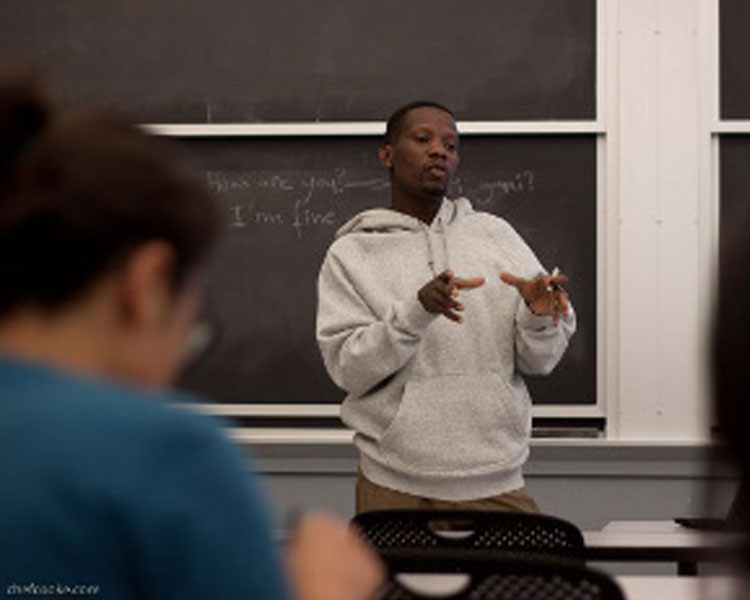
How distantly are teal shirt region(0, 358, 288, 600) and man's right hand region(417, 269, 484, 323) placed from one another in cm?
200

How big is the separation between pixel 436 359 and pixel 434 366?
0.05 ft

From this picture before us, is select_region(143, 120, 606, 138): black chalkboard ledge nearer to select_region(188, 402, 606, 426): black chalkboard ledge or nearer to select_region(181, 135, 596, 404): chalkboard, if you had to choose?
select_region(181, 135, 596, 404): chalkboard

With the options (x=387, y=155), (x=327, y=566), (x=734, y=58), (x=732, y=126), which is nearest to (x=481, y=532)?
(x=327, y=566)

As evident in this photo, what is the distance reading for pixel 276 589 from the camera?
0.95 m

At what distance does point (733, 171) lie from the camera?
4648mm

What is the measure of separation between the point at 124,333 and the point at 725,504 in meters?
0.45

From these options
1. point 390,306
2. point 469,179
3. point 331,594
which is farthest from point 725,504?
point 469,179

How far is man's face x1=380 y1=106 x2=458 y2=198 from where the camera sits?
338 cm

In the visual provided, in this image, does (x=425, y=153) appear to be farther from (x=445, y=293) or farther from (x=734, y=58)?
(x=734, y=58)

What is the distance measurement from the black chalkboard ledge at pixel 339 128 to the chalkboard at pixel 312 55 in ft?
0.11

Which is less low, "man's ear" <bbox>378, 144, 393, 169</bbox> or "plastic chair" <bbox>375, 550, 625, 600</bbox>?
"man's ear" <bbox>378, 144, 393, 169</bbox>

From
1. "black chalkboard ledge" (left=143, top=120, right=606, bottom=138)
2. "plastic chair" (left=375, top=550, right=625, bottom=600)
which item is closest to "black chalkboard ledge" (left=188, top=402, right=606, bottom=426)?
"black chalkboard ledge" (left=143, top=120, right=606, bottom=138)

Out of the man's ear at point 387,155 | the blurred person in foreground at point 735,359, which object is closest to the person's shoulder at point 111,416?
the blurred person in foreground at point 735,359

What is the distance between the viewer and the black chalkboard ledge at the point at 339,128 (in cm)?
463
